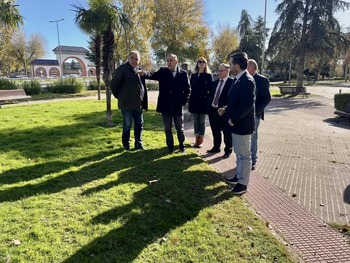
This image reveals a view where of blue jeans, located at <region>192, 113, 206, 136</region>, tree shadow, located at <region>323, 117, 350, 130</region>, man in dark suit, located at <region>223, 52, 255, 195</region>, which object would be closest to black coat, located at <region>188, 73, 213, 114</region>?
blue jeans, located at <region>192, 113, 206, 136</region>

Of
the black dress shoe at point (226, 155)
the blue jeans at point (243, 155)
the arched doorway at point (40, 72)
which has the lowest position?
the black dress shoe at point (226, 155)

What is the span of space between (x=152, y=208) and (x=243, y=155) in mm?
1514

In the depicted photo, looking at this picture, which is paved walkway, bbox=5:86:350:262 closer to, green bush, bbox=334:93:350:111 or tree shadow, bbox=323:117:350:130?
tree shadow, bbox=323:117:350:130

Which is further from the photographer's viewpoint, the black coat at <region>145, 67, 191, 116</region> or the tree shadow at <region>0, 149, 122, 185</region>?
the black coat at <region>145, 67, 191, 116</region>

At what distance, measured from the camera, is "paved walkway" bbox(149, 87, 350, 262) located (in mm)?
3266

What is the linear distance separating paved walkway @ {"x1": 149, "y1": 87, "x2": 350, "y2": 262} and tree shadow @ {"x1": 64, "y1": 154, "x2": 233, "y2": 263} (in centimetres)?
66

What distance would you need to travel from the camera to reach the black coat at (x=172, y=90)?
5789 mm

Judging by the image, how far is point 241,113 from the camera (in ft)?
13.4

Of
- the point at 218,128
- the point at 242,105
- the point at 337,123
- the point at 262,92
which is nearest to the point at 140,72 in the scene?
the point at 218,128

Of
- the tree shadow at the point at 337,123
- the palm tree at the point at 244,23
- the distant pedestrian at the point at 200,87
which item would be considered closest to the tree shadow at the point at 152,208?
the distant pedestrian at the point at 200,87

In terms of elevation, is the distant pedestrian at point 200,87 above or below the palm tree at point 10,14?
below

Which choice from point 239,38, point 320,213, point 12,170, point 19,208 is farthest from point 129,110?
point 239,38

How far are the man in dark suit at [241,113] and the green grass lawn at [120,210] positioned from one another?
0.37m

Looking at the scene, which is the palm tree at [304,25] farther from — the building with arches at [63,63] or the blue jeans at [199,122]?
the building with arches at [63,63]
